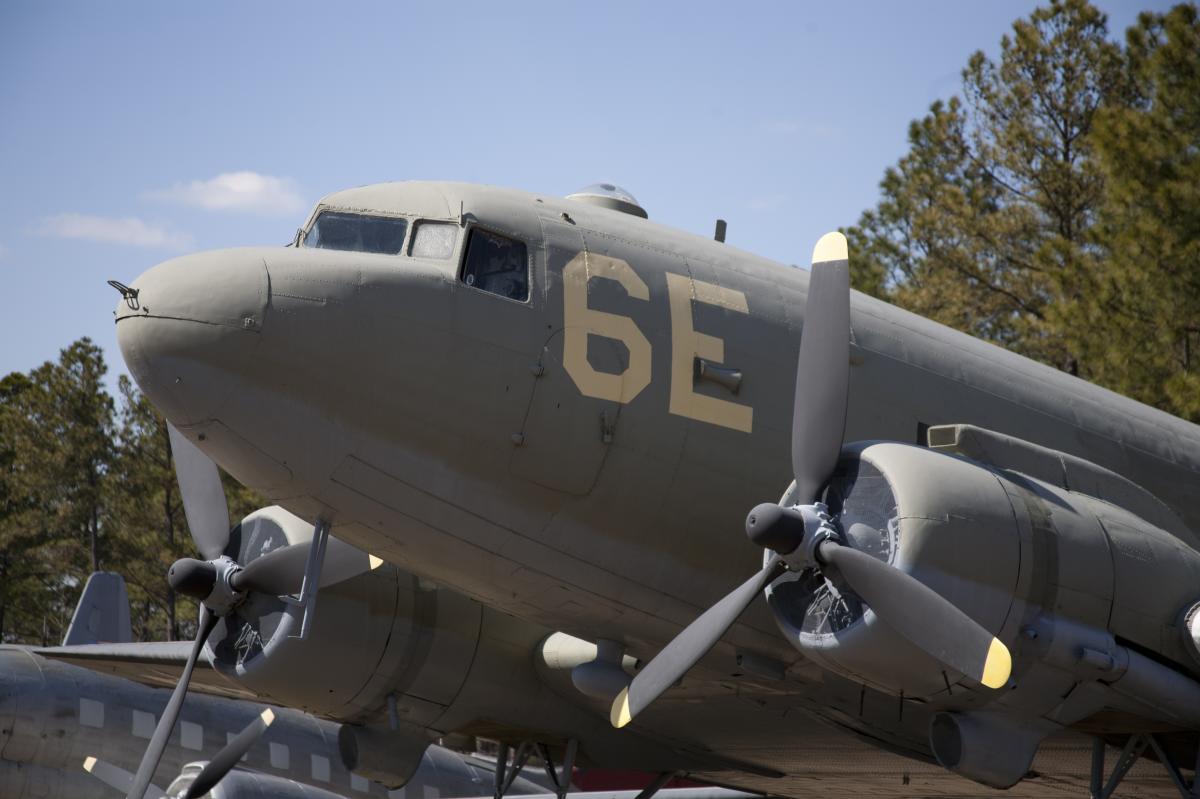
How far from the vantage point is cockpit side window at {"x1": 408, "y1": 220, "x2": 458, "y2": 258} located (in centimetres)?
995

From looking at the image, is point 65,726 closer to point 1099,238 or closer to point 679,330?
point 679,330

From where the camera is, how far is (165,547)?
47094 millimetres

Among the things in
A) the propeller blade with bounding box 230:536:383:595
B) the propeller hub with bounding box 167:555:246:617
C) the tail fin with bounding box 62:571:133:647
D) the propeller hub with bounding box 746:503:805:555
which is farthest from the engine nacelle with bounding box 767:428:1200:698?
the tail fin with bounding box 62:571:133:647

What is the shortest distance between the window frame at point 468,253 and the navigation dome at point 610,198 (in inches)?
69.7

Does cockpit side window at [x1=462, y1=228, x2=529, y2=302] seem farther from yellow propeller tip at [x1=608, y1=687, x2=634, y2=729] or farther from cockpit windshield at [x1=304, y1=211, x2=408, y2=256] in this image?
yellow propeller tip at [x1=608, y1=687, x2=634, y2=729]

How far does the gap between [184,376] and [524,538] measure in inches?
104

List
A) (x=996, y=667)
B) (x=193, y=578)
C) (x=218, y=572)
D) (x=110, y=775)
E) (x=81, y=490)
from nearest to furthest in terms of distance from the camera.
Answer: (x=996, y=667), (x=193, y=578), (x=218, y=572), (x=110, y=775), (x=81, y=490)

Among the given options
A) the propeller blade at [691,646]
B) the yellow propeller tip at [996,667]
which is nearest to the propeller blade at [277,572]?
the propeller blade at [691,646]

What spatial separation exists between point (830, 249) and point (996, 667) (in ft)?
10.8

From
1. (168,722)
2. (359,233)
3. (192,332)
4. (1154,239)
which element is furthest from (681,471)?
(1154,239)

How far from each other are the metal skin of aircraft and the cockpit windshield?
0.08 feet

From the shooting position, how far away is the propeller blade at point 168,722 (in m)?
12.5

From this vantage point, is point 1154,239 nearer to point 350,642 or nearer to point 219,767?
point 350,642

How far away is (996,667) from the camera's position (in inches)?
330
